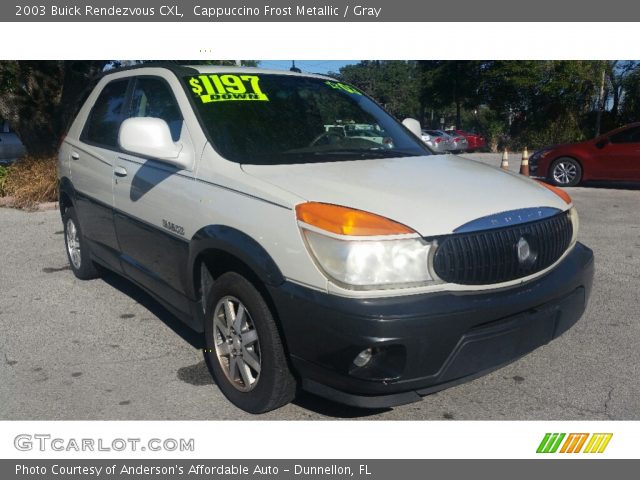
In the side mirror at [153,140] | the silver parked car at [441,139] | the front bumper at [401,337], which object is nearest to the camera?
the front bumper at [401,337]

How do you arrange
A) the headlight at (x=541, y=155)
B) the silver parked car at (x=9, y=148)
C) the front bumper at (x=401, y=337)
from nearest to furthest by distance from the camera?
the front bumper at (x=401, y=337), the headlight at (x=541, y=155), the silver parked car at (x=9, y=148)

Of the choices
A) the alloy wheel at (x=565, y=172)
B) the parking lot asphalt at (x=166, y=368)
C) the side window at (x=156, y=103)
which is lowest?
the parking lot asphalt at (x=166, y=368)

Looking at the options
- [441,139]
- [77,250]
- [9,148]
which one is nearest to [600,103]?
[441,139]

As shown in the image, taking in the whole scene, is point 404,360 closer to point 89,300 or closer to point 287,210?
point 287,210

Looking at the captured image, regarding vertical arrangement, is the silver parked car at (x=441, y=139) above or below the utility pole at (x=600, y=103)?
below

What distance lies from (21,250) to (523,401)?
605 cm

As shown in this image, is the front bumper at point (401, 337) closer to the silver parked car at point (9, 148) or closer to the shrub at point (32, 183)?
the shrub at point (32, 183)

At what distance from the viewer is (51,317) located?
187 inches

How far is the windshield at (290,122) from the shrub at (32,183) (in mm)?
7337

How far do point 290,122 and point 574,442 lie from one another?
7.89 feet

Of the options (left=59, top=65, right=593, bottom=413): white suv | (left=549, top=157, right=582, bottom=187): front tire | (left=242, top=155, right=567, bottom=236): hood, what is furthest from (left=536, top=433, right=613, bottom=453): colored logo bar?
(left=549, top=157, right=582, bottom=187): front tire

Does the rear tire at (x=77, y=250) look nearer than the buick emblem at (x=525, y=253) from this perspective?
No

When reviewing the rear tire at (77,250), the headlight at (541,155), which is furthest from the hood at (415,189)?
the headlight at (541,155)

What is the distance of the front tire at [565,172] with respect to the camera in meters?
12.4
